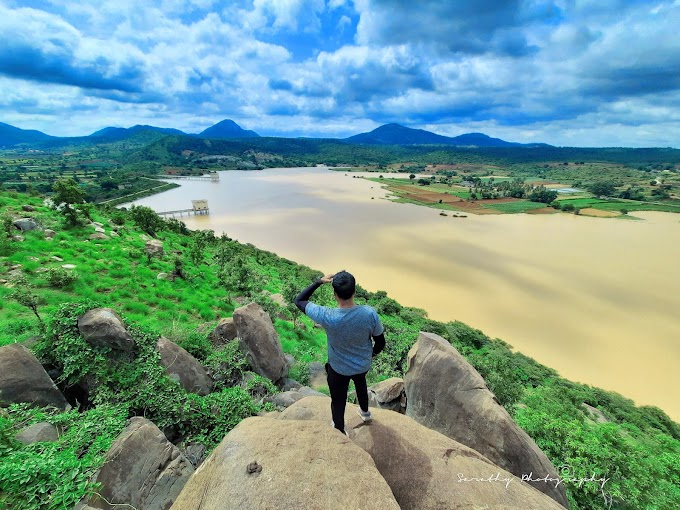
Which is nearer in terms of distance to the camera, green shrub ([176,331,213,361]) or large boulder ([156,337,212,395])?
large boulder ([156,337,212,395])

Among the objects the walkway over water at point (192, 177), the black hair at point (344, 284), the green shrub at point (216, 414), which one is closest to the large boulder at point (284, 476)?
Result: the black hair at point (344, 284)

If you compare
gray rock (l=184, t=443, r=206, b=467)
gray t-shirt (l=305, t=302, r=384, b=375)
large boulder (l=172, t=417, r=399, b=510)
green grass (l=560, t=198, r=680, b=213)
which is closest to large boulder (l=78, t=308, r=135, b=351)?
gray rock (l=184, t=443, r=206, b=467)

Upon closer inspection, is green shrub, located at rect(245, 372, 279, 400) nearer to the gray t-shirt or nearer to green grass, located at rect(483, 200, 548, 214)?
the gray t-shirt

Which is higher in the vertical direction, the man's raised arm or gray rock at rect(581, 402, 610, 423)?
the man's raised arm

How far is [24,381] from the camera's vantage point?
21.7ft

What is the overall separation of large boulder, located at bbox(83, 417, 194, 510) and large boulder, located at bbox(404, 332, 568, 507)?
6.48 m

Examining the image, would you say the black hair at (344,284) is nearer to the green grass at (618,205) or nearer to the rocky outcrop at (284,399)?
the rocky outcrop at (284,399)

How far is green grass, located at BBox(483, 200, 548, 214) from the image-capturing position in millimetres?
90938

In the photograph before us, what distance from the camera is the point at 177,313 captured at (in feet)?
50.2

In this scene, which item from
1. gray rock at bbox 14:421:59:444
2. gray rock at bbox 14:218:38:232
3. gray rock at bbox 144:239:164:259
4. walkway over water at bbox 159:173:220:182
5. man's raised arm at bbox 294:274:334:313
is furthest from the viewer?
walkway over water at bbox 159:173:220:182

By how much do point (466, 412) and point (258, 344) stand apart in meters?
7.50

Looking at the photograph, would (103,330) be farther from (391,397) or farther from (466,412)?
(466,412)

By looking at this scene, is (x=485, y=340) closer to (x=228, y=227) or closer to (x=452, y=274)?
(x=452, y=274)

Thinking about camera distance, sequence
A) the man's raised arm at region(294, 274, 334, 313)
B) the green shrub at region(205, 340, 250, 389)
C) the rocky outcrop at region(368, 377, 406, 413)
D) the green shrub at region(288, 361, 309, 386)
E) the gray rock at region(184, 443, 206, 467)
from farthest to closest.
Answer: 1. the green shrub at region(288, 361, 309, 386)
2. the rocky outcrop at region(368, 377, 406, 413)
3. the green shrub at region(205, 340, 250, 389)
4. the gray rock at region(184, 443, 206, 467)
5. the man's raised arm at region(294, 274, 334, 313)
